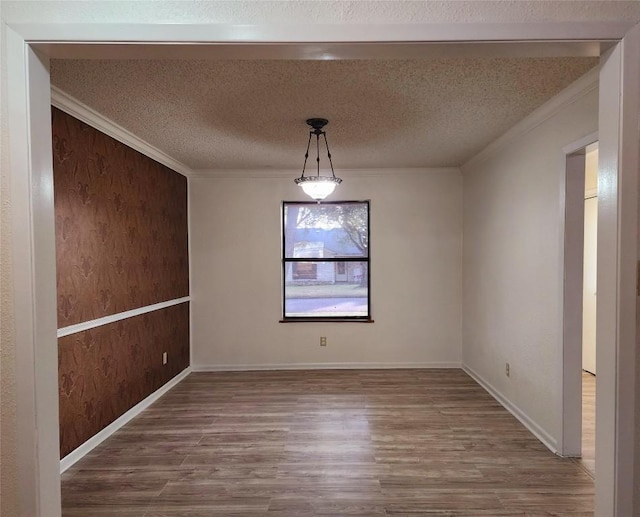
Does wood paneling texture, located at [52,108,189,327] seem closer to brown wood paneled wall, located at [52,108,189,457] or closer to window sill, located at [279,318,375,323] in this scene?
brown wood paneled wall, located at [52,108,189,457]

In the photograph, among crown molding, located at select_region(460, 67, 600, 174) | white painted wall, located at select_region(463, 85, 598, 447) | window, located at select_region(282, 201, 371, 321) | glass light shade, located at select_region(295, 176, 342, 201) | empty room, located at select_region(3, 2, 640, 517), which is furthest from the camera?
window, located at select_region(282, 201, 371, 321)

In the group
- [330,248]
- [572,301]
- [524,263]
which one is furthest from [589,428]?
[330,248]

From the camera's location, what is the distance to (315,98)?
2.56m

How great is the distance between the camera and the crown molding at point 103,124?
8.15 feet

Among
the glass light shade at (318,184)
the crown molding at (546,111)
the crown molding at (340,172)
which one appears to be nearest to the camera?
the crown molding at (546,111)

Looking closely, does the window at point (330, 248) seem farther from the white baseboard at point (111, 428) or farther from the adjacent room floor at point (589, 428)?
the adjacent room floor at point (589, 428)

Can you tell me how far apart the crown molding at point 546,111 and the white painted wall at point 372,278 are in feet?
3.68

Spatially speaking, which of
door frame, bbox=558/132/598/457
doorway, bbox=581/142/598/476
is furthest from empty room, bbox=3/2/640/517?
doorway, bbox=581/142/598/476

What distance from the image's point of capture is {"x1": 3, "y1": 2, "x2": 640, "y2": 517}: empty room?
4.43ft

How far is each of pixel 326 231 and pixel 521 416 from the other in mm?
2894

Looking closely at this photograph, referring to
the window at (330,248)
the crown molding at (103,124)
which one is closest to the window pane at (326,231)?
the window at (330,248)

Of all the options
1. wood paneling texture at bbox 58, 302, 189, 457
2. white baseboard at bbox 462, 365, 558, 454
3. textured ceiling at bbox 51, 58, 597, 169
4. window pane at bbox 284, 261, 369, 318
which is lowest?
white baseboard at bbox 462, 365, 558, 454

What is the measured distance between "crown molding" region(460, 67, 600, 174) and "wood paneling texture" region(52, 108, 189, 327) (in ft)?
10.9

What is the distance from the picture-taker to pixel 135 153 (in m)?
3.53
